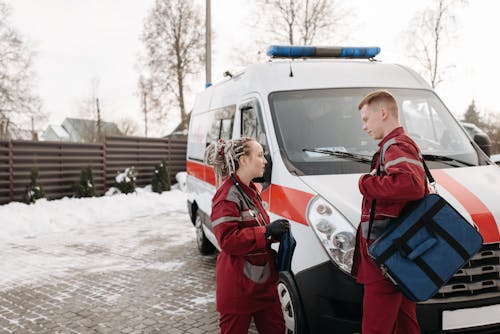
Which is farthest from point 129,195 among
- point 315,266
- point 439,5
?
point 439,5

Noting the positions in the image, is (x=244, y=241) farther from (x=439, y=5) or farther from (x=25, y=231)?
(x=439, y=5)

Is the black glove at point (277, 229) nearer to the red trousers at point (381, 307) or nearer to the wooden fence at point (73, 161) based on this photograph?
the red trousers at point (381, 307)

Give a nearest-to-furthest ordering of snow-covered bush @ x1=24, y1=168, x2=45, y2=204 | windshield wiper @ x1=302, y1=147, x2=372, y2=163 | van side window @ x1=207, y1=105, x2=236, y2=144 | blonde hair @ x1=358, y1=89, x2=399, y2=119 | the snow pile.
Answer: blonde hair @ x1=358, y1=89, x2=399, y2=119 < windshield wiper @ x1=302, y1=147, x2=372, y2=163 < van side window @ x1=207, y1=105, x2=236, y2=144 < the snow pile < snow-covered bush @ x1=24, y1=168, x2=45, y2=204

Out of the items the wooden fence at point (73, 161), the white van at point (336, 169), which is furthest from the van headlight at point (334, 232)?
the wooden fence at point (73, 161)

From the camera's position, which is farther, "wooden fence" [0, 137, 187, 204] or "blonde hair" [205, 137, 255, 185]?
"wooden fence" [0, 137, 187, 204]

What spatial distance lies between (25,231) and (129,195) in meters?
4.79

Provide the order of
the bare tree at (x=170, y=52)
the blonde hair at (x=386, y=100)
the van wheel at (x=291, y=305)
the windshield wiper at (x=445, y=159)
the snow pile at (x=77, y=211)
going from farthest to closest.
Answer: the bare tree at (x=170, y=52)
the snow pile at (x=77, y=211)
the windshield wiper at (x=445, y=159)
the van wheel at (x=291, y=305)
the blonde hair at (x=386, y=100)

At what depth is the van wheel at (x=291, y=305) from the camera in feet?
11.1

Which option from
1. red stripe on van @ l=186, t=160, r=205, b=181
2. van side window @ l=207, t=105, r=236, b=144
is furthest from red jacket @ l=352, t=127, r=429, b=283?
red stripe on van @ l=186, t=160, r=205, b=181

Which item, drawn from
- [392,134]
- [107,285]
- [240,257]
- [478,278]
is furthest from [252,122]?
[107,285]

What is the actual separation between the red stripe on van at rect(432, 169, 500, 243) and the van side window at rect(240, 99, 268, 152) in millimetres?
1573

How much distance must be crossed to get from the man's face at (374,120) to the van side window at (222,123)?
9.08 feet

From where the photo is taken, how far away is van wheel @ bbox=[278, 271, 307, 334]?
340cm

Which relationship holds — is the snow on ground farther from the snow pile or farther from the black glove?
the black glove
